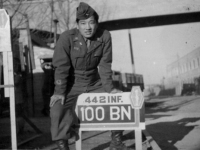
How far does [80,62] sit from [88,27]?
0.44 m

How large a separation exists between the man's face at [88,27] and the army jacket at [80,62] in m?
0.09

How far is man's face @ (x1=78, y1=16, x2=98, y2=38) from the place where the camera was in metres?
3.17

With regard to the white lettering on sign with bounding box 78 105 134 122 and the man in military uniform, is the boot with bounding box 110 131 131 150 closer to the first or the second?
the man in military uniform

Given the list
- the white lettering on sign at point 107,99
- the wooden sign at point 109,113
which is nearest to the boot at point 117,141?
the wooden sign at point 109,113

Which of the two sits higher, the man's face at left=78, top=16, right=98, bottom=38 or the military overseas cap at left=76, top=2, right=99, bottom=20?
the military overseas cap at left=76, top=2, right=99, bottom=20

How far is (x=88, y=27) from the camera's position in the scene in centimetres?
317

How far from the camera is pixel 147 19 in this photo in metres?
8.17

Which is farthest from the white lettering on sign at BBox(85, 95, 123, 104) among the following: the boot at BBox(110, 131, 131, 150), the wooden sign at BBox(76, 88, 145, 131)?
the boot at BBox(110, 131, 131, 150)

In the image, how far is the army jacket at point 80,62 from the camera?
312 cm

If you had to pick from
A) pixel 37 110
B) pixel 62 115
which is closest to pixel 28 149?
pixel 62 115

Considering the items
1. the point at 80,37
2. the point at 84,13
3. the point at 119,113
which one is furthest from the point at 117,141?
the point at 84,13

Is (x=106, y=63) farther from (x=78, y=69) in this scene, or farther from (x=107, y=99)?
(x=107, y=99)

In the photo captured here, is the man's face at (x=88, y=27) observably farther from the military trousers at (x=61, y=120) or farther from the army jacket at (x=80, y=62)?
the military trousers at (x=61, y=120)

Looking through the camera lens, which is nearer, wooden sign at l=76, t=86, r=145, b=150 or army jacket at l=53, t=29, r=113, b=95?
wooden sign at l=76, t=86, r=145, b=150
